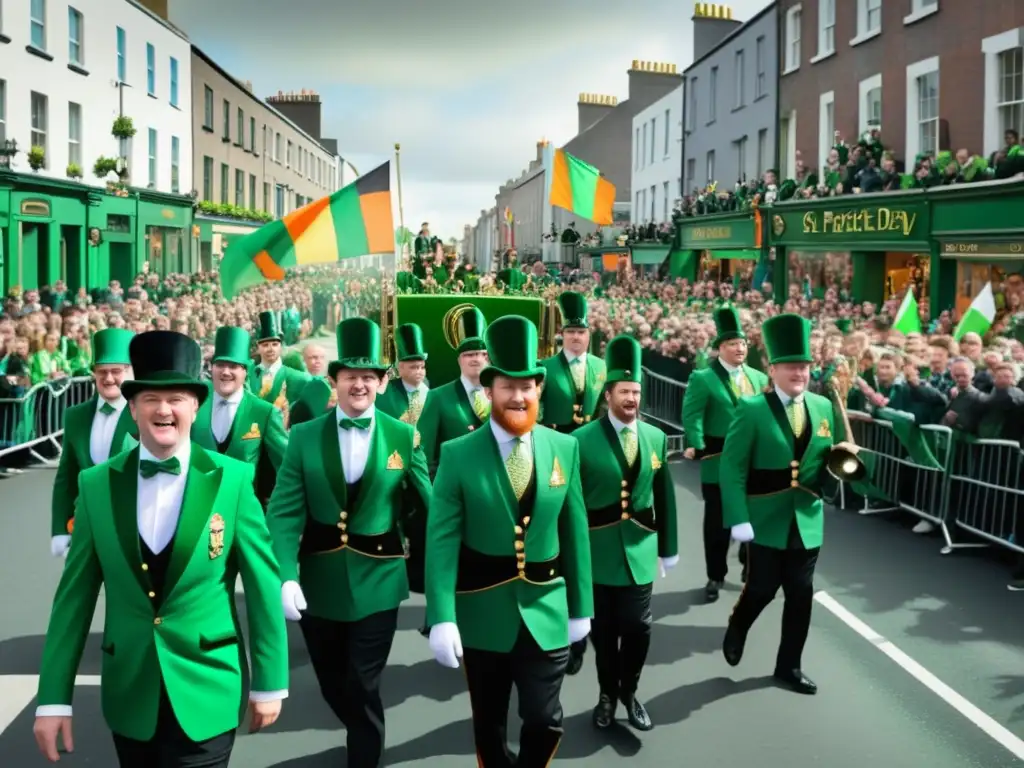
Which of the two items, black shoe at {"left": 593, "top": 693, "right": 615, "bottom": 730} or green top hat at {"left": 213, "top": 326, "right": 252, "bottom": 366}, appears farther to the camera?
green top hat at {"left": 213, "top": 326, "right": 252, "bottom": 366}

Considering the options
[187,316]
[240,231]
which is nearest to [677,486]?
[187,316]

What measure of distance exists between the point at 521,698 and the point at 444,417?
11.6 feet

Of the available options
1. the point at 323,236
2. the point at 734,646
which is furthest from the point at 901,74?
the point at 734,646

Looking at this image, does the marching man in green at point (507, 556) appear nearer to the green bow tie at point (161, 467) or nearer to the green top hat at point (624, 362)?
the green bow tie at point (161, 467)

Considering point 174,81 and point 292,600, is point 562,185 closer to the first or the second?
point 292,600

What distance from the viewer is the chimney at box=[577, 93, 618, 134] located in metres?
68.8

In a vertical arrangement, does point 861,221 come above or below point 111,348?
above

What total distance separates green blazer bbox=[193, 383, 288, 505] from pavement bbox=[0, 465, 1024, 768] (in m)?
1.18

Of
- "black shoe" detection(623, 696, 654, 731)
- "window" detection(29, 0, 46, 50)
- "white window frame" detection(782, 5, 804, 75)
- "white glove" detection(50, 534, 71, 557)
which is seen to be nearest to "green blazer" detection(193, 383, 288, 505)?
"white glove" detection(50, 534, 71, 557)

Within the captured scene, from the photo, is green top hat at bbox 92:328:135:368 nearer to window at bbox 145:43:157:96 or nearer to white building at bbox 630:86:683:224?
window at bbox 145:43:157:96

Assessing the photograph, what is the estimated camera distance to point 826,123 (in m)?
27.3

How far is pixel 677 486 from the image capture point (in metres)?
13.7

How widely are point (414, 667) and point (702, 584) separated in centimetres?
299

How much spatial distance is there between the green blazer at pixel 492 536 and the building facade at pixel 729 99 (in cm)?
2752
